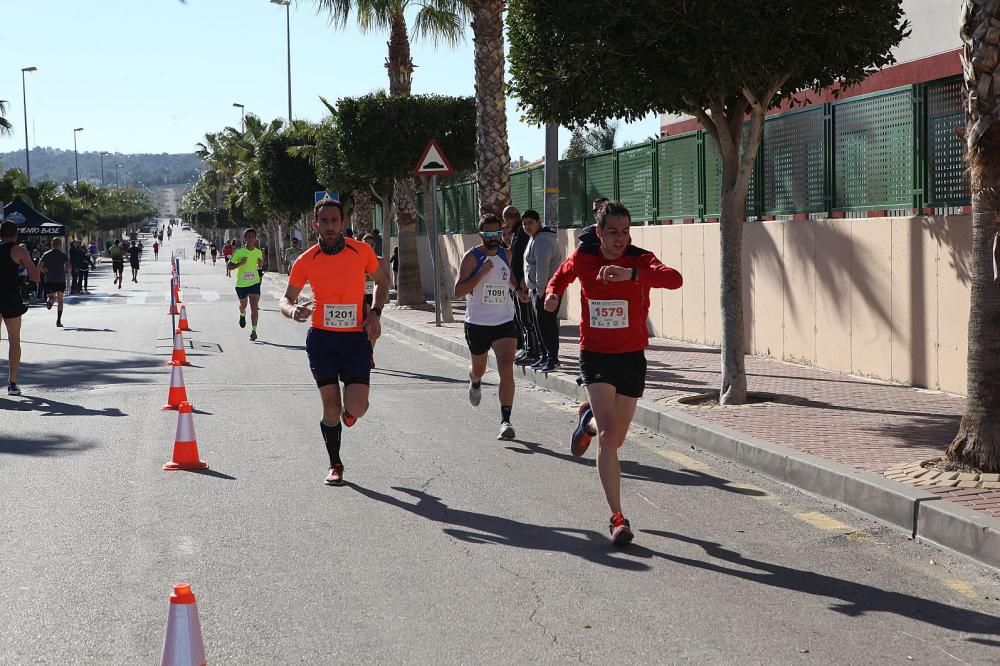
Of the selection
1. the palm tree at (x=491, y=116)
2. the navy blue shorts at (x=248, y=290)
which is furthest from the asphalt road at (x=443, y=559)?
the palm tree at (x=491, y=116)

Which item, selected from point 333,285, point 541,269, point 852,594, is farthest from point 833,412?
point 852,594

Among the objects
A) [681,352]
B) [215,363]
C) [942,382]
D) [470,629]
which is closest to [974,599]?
[470,629]

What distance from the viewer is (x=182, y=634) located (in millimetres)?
3561

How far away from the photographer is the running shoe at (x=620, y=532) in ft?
21.0

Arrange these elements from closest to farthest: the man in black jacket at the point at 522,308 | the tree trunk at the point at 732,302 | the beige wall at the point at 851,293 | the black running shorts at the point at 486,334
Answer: the black running shorts at the point at 486,334, the tree trunk at the point at 732,302, the beige wall at the point at 851,293, the man in black jacket at the point at 522,308

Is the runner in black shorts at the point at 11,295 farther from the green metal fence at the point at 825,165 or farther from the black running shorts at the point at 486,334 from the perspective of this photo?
the green metal fence at the point at 825,165

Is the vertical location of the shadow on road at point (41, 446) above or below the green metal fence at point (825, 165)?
below

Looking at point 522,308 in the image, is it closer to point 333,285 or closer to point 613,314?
point 333,285

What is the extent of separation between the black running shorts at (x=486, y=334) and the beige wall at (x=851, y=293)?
410 cm

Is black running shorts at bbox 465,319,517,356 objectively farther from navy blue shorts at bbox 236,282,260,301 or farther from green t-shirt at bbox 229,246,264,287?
navy blue shorts at bbox 236,282,260,301

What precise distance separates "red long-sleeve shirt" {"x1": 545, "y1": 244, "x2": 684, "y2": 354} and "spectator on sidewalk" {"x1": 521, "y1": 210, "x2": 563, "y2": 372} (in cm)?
652

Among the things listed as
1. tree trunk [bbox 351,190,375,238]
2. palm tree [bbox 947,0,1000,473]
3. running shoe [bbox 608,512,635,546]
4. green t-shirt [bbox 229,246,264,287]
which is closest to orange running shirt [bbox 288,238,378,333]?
running shoe [bbox 608,512,635,546]

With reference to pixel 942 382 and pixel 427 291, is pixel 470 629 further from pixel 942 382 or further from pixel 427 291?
pixel 427 291

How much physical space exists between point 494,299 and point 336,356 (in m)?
2.29
